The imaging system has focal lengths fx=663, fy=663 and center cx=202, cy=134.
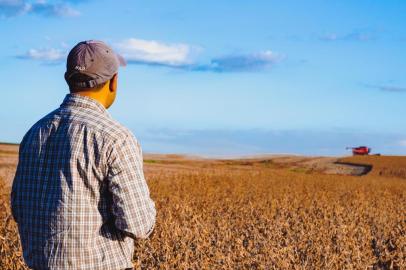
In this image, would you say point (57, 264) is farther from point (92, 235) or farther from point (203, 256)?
point (203, 256)

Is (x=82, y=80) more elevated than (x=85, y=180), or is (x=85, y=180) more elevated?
(x=82, y=80)

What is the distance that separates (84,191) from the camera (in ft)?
10.0

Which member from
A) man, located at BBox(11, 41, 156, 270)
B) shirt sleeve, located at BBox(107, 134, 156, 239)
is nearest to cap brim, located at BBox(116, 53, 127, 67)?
man, located at BBox(11, 41, 156, 270)

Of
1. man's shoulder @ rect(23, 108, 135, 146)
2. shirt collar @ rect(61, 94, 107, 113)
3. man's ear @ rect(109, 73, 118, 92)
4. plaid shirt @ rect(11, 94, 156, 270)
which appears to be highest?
man's ear @ rect(109, 73, 118, 92)

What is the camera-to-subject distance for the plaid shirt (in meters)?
3.01

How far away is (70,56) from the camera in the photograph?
3.19m

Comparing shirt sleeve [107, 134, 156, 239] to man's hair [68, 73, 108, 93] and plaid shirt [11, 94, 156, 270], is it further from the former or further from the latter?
man's hair [68, 73, 108, 93]

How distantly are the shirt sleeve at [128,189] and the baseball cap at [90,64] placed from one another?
35 centimetres

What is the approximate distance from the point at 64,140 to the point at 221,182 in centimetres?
1580

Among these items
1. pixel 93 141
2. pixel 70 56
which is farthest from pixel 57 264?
pixel 70 56

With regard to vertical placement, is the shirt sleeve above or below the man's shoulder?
below

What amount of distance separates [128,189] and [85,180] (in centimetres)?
22

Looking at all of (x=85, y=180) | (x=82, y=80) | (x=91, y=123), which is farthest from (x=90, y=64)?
(x=85, y=180)

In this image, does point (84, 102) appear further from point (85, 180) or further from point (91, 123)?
point (85, 180)
